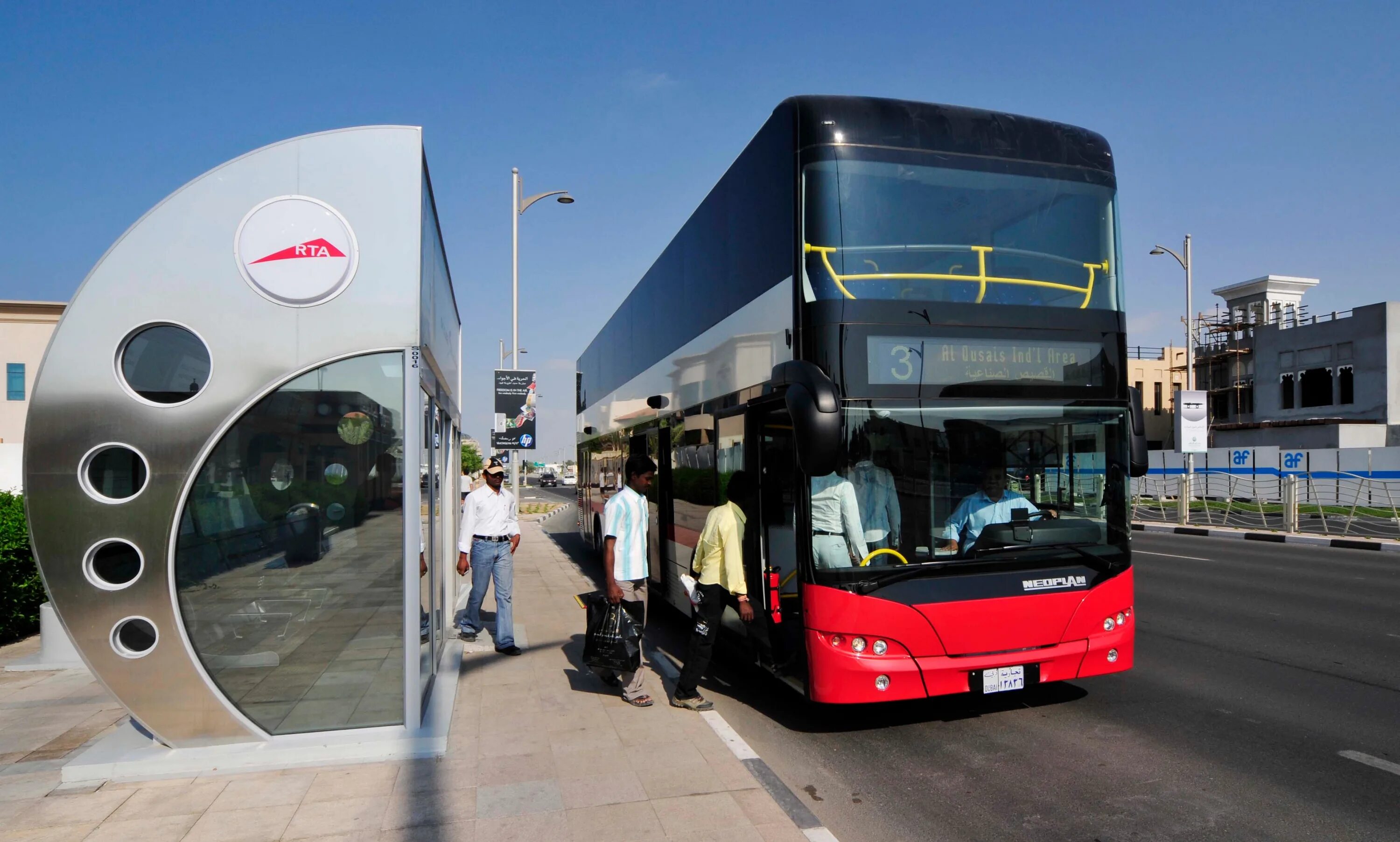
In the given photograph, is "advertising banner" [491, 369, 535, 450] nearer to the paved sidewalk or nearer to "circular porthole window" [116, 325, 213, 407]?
the paved sidewalk

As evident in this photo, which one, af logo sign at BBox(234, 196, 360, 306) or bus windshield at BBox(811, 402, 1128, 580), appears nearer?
af logo sign at BBox(234, 196, 360, 306)

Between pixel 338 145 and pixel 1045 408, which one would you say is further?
pixel 1045 408

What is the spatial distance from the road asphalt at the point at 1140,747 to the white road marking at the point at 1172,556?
7.20 meters

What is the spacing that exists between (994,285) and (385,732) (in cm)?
487

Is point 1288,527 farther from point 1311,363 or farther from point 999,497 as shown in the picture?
point 1311,363

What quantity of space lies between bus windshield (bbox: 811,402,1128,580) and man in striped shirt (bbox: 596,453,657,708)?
1659 mm

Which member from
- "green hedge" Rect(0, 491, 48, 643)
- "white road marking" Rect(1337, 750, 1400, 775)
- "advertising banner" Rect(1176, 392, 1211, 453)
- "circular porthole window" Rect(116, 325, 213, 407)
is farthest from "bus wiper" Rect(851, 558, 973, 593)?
"advertising banner" Rect(1176, 392, 1211, 453)

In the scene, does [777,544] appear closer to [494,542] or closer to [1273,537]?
[494,542]

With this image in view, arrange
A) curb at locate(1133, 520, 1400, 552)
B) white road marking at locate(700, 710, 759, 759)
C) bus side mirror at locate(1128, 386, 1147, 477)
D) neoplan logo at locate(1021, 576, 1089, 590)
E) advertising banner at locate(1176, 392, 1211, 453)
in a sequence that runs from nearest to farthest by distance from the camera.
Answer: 1. white road marking at locate(700, 710, 759, 759)
2. neoplan logo at locate(1021, 576, 1089, 590)
3. bus side mirror at locate(1128, 386, 1147, 477)
4. curb at locate(1133, 520, 1400, 552)
5. advertising banner at locate(1176, 392, 1211, 453)

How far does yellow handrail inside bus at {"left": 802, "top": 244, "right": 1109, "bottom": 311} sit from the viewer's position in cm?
593

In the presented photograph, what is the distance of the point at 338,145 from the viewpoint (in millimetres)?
5668

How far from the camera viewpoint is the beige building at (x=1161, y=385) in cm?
5756

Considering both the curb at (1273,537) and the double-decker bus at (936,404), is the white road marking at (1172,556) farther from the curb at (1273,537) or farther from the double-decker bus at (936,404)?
the double-decker bus at (936,404)

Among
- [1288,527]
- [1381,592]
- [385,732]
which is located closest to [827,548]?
[385,732]
